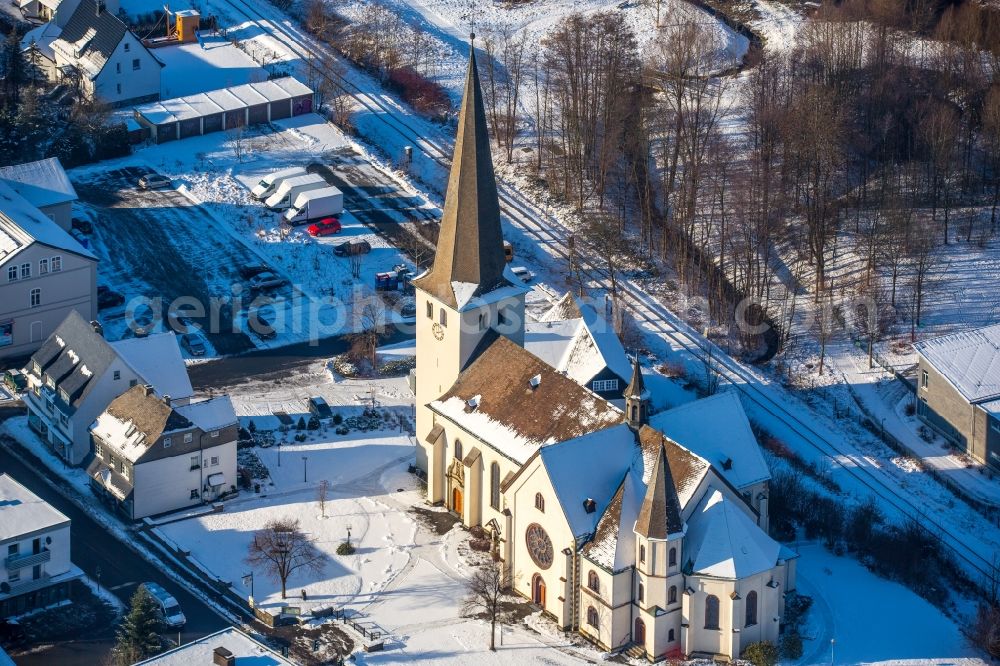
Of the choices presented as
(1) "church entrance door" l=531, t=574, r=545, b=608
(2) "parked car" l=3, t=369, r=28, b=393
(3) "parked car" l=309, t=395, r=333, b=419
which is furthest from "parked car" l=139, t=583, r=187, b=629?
(2) "parked car" l=3, t=369, r=28, b=393

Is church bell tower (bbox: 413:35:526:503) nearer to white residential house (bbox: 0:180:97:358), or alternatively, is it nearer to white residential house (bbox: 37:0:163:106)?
white residential house (bbox: 0:180:97:358)

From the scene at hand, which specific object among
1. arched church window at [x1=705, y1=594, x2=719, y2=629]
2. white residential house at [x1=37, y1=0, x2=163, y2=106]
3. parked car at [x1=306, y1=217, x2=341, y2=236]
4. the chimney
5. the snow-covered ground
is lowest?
the snow-covered ground

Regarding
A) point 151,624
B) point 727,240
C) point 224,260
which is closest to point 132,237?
point 224,260

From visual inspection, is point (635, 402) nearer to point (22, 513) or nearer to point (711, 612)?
point (711, 612)

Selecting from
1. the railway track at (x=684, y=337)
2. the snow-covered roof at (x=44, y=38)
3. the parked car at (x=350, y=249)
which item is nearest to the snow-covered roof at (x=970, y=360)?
the railway track at (x=684, y=337)

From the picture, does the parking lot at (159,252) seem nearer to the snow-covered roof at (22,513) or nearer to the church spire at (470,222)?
the church spire at (470,222)

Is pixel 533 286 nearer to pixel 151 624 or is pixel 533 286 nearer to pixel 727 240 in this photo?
pixel 727 240

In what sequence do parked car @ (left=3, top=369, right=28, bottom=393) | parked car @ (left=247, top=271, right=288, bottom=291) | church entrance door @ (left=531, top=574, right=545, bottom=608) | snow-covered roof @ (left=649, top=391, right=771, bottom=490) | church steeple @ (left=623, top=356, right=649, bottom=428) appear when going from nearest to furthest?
church steeple @ (left=623, top=356, right=649, bottom=428), church entrance door @ (left=531, top=574, right=545, bottom=608), snow-covered roof @ (left=649, top=391, right=771, bottom=490), parked car @ (left=3, top=369, right=28, bottom=393), parked car @ (left=247, top=271, right=288, bottom=291)
